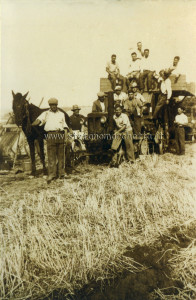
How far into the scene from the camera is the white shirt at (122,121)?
5.80 m

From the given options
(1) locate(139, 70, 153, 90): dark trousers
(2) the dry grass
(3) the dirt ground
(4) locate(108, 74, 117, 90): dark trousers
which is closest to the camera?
(2) the dry grass

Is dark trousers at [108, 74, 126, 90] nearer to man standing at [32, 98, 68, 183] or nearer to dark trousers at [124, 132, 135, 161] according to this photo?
dark trousers at [124, 132, 135, 161]

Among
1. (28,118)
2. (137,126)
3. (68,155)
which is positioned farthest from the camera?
(137,126)

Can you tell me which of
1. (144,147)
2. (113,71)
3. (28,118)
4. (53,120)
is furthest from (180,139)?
(28,118)

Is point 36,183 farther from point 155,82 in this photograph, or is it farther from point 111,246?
point 155,82

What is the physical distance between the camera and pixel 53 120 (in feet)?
15.9

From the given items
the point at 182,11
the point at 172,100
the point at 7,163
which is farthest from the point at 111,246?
the point at 172,100

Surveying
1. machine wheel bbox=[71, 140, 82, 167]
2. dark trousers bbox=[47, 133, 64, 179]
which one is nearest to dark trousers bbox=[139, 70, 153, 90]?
machine wheel bbox=[71, 140, 82, 167]

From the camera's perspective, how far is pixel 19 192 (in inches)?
172

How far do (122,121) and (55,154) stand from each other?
67.0 inches

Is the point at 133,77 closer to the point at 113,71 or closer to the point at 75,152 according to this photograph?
the point at 113,71

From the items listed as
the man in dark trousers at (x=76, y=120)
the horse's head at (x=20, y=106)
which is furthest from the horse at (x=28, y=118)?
the man in dark trousers at (x=76, y=120)

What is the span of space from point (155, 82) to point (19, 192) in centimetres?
464

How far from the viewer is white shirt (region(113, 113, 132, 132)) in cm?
580
